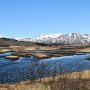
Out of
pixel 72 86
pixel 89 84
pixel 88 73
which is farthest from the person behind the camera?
pixel 88 73

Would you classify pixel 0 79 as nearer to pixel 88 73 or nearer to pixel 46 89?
pixel 88 73

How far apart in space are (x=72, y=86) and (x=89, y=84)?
7.55ft

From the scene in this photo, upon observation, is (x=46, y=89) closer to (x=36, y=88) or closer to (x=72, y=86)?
(x=36, y=88)

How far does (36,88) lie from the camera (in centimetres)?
2222

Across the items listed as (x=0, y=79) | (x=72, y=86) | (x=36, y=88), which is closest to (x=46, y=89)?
(x=36, y=88)

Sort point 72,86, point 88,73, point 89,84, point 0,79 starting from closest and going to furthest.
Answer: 1. point 72,86
2. point 89,84
3. point 88,73
4. point 0,79

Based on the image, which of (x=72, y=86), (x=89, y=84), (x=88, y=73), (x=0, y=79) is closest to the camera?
(x=72, y=86)

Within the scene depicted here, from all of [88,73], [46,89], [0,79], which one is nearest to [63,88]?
[46,89]

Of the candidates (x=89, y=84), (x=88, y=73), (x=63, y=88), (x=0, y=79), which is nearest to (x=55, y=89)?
(x=63, y=88)

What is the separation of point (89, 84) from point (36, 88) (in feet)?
13.0

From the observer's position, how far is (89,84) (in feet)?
68.6

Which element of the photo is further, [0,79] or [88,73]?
[0,79]

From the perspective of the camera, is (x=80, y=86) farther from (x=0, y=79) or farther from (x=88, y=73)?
(x=0, y=79)

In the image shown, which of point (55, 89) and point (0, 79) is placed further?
point (0, 79)
